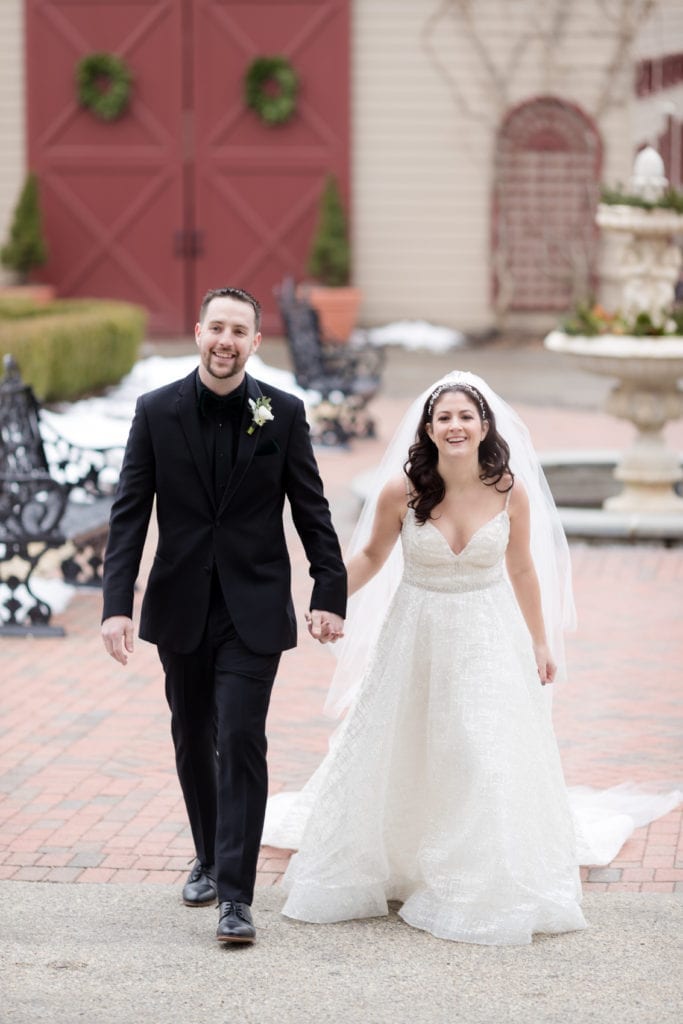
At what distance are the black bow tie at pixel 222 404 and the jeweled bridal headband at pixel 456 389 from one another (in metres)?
0.61

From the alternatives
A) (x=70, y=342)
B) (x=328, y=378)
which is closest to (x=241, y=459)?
(x=70, y=342)

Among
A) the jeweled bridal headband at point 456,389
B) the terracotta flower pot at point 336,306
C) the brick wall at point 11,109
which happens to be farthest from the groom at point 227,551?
the brick wall at point 11,109

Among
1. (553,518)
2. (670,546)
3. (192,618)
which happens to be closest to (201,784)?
(192,618)

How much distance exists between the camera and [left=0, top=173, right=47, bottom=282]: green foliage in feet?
72.7

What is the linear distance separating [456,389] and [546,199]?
17772mm

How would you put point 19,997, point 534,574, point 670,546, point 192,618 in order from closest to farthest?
point 19,997, point 192,618, point 534,574, point 670,546

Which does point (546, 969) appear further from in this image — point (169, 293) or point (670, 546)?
point (169, 293)

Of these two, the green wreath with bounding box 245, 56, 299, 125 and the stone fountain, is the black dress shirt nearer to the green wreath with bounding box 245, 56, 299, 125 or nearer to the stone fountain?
the stone fountain

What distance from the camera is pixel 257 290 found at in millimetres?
22938

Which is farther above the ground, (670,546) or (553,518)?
(553,518)

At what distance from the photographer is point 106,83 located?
22391mm

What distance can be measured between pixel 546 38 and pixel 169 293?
5.30 metres

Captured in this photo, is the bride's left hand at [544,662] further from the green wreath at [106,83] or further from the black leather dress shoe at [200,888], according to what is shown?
the green wreath at [106,83]

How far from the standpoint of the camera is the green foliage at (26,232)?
22172mm
